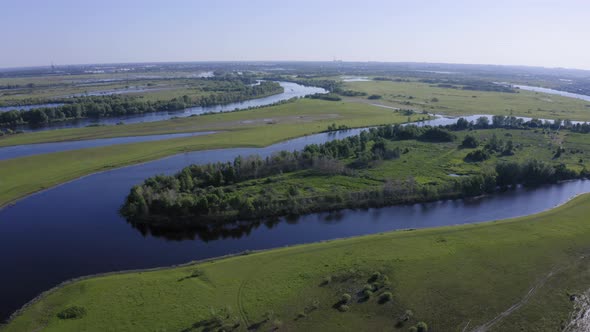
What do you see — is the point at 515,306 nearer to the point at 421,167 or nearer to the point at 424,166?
the point at 421,167

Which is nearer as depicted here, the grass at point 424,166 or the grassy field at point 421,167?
the grassy field at point 421,167

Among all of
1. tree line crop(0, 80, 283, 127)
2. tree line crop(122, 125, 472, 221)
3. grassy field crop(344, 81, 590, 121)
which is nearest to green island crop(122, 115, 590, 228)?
tree line crop(122, 125, 472, 221)

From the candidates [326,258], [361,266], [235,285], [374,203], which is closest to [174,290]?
[235,285]

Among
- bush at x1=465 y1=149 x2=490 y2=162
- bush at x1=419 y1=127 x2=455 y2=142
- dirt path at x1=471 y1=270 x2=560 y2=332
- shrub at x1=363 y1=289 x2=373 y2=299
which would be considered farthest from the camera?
bush at x1=419 y1=127 x2=455 y2=142

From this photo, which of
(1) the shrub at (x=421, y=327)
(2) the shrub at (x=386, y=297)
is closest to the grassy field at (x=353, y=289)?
(2) the shrub at (x=386, y=297)

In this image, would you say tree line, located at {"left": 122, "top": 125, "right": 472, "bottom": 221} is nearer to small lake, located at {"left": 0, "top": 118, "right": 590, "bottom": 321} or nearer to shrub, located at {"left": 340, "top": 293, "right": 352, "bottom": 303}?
small lake, located at {"left": 0, "top": 118, "right": 590, "bottom": 321}

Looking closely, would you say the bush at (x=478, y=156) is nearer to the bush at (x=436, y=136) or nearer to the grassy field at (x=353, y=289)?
the bush at (x=436, y=136)

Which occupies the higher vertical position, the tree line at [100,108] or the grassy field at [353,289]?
the tree line at [100,108]

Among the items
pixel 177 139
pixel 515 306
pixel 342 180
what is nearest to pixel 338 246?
pixel 515 306
